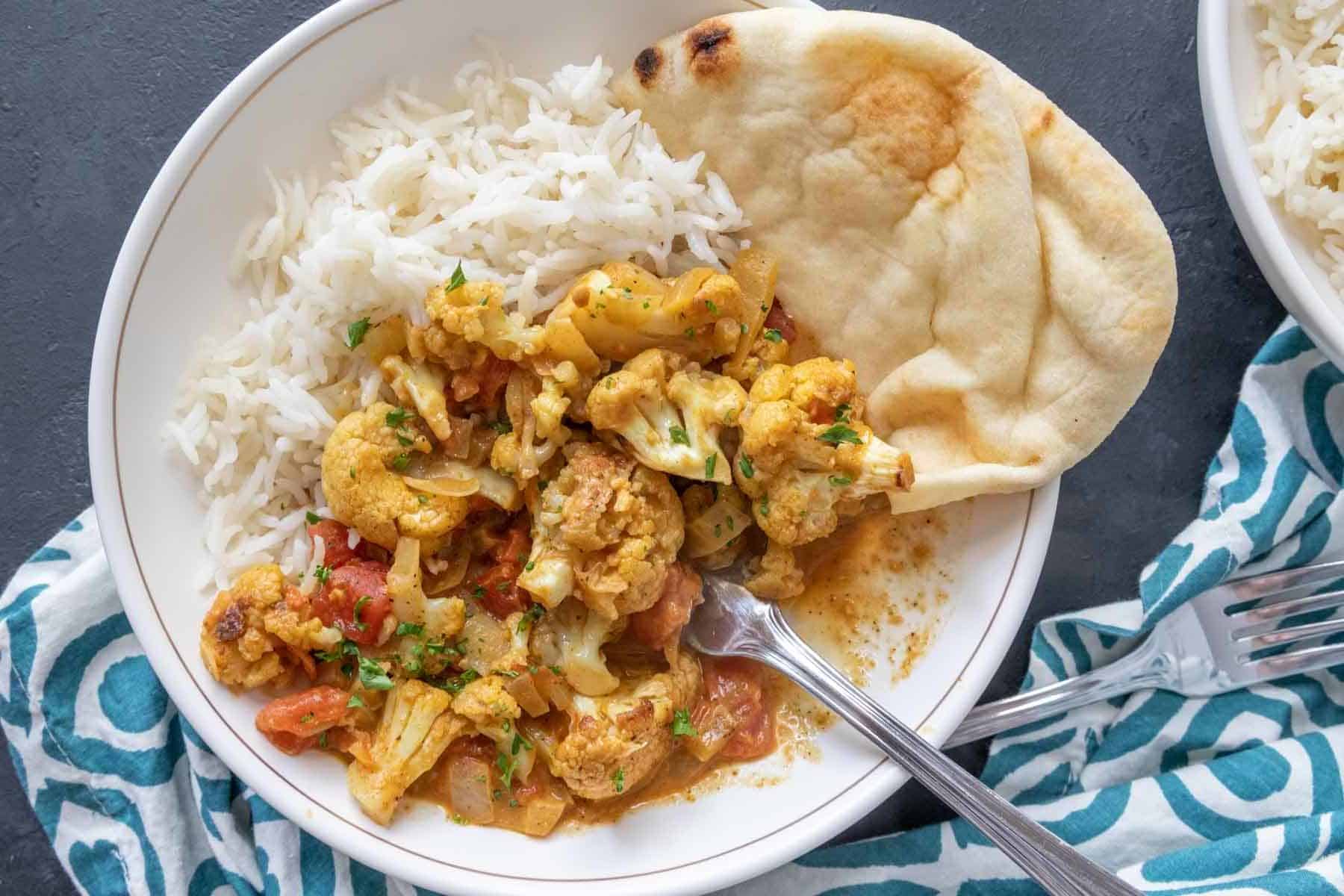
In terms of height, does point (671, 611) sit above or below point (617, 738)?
above

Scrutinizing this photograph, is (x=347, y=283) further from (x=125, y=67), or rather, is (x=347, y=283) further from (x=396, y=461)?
(x=125, y=67)

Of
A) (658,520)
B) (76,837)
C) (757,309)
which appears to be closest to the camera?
(658,520)

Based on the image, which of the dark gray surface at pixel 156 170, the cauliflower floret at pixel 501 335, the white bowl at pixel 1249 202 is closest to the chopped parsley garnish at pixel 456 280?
the cauliflower floret at pixel 501 335

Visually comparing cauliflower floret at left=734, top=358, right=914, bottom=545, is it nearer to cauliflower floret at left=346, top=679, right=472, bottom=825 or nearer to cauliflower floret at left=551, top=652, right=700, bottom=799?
cauliflower floret at left=551, top=652, right=700, bottom=799

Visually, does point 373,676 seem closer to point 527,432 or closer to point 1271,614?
point 527,432

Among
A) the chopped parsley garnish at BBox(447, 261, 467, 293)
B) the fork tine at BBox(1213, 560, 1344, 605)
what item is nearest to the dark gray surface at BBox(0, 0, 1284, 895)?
the fork tine at BBox(1213, 560, 1344, 605)

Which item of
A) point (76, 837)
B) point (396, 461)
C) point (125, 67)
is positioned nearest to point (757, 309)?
point (396, 461)

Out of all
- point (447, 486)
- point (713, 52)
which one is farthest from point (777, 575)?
point (713, 52)
